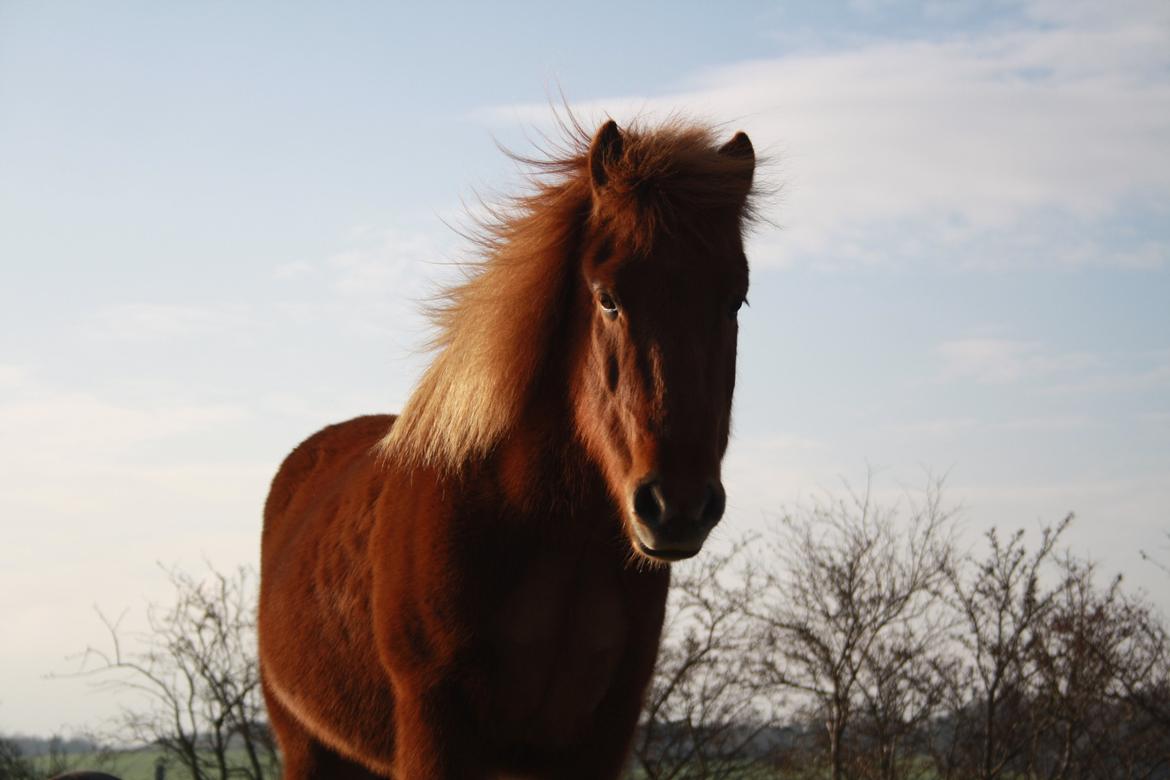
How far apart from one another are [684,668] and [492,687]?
26.5ft

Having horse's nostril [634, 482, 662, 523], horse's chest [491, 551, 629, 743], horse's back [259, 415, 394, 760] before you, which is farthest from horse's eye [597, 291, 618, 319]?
horse's back [259, 415, 394, 760]

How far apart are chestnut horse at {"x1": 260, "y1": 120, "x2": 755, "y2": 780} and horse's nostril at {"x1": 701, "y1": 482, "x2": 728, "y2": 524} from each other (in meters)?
0.12

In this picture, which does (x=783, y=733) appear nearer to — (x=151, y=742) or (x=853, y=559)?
(x=853, y=559)

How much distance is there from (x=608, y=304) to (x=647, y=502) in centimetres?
67

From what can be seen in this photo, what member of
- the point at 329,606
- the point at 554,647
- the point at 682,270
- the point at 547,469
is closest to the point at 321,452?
the point at 329,606

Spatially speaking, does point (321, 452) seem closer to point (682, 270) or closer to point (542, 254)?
point (542, 254)

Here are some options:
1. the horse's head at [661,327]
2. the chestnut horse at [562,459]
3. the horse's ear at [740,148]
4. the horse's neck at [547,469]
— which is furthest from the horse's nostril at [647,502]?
the horse's ear at [740,148]

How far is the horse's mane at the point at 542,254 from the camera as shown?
3.70 metres

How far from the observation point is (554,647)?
3.67 meters

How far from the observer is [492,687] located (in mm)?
3648

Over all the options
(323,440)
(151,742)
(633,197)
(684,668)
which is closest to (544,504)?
(633,197)

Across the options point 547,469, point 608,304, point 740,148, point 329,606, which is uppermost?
point 740,148

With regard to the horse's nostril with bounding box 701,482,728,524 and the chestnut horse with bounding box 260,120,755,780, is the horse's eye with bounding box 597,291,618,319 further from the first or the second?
the horse's nostril with bounding box 701,482,728,524

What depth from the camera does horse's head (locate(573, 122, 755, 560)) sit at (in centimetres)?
321
